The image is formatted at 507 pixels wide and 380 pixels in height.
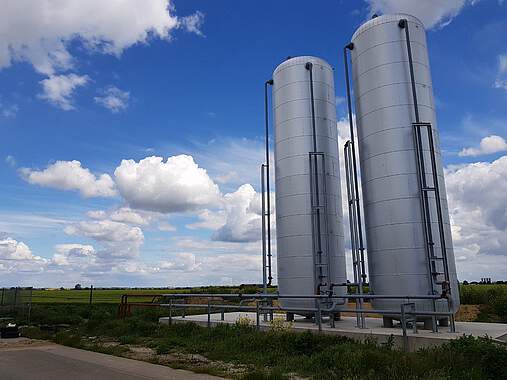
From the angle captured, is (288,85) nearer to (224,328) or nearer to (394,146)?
(394,146)

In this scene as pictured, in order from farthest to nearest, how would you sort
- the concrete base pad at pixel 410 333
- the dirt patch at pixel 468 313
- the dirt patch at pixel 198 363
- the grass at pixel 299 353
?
the dirt patch at pixel 468 313 → the concrete base pad at pixel 410 333 → the dirt patch at pixel 198 363 → the grass at pixel 299 353

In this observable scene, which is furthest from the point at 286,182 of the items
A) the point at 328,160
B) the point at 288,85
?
the point at 288,85

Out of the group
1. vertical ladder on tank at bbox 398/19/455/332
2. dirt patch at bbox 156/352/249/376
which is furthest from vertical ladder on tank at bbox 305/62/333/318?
dirt patch at bbox 156/352/249/376

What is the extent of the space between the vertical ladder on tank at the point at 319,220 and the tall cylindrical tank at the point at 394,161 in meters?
1.84

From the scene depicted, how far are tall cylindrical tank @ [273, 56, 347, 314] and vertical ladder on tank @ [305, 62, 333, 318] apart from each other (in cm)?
3

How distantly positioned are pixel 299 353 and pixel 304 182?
607 cm

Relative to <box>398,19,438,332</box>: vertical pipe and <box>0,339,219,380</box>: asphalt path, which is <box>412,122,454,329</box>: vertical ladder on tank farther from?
<box>0,339,219,380</box>: asphalt path

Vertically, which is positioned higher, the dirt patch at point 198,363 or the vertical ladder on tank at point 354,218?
the vertical ladder on tank at point 354,218

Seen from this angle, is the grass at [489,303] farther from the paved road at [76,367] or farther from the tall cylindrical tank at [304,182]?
the paved road at [76,367]

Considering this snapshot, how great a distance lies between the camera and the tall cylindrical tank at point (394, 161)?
450 inches

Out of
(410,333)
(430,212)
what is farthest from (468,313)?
(410,333)

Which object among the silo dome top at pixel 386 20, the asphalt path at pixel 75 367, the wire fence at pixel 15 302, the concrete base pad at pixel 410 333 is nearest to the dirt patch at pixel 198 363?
the asphalt path at pixel 75 367

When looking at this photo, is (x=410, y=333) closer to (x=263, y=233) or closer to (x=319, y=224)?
(x=319, y=224)

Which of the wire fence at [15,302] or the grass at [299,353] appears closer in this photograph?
the grass at [299,353]
